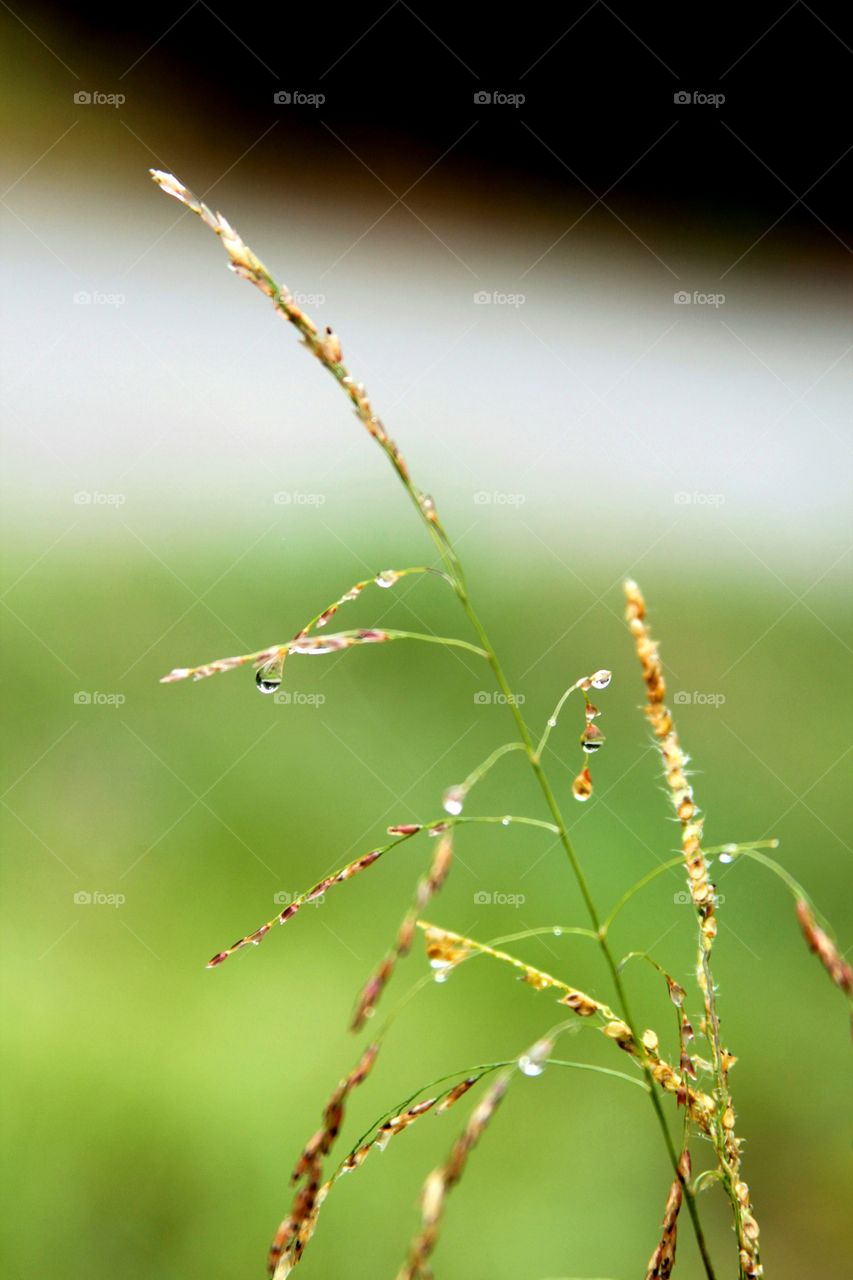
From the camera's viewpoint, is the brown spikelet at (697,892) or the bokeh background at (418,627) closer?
the brown spikelet at (697,892)

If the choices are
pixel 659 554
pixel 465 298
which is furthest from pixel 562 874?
pixel 465 298

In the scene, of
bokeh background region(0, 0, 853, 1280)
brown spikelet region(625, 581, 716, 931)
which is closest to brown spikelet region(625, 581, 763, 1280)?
brown spikelet region(625, 581, 716, 931)

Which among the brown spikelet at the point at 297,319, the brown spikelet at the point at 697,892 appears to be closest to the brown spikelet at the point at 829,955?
the brown spikelet at the point at 697,892

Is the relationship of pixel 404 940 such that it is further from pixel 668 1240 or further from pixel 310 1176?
pixel 668 1240

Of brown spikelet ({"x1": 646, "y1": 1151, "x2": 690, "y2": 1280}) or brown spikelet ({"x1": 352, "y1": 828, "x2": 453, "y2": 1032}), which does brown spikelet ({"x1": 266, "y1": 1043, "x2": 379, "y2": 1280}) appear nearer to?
brown spikelet ({"x1": 352, "y1": 828, "x2": 453, "y2": 1032})

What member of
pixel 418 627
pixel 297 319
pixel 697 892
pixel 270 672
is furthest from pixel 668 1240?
pixel 418 627

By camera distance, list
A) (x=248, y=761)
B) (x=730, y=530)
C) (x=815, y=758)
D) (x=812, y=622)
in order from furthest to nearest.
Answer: (x=730, y=530), (x=812, y=622), (x=815, y=758), (x=248, y=761)

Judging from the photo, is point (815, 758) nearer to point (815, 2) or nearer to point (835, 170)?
point (835, 170)

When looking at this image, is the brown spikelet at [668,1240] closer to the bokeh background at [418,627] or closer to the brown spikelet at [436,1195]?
the brown spikelet at [436,1195]
